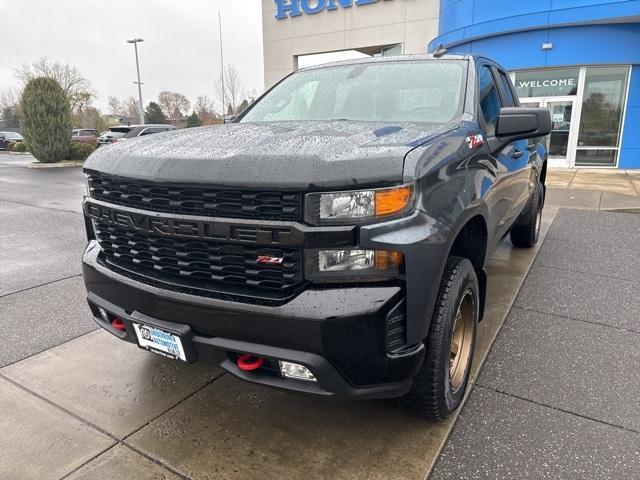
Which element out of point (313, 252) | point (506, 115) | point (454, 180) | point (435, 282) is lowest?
point (435, 282)

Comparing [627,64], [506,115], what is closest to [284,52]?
[627,64]

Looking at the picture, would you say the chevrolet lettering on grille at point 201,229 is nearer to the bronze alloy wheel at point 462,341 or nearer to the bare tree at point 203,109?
the bronze alloy wheel at point 462,341

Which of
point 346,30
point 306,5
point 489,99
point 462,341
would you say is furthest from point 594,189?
point 306,5

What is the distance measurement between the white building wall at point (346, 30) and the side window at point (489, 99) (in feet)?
64.6

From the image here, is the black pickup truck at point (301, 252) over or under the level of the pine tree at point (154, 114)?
under

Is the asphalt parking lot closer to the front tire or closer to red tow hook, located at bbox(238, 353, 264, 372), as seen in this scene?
the front tire

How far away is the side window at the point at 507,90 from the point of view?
4.21 metres

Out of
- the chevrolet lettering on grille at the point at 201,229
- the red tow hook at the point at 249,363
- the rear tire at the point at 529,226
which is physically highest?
the chevrolet lettering on grille at the point at 201,229

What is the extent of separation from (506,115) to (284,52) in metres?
25.0

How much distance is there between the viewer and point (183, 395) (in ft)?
9.37

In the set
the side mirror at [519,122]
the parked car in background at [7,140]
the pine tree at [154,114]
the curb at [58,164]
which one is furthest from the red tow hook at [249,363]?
the pine tree at [154,114]

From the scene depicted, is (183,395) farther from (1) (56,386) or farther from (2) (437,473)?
(2) (437,473)

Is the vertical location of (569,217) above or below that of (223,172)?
below

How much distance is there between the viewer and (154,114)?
61156 mm
